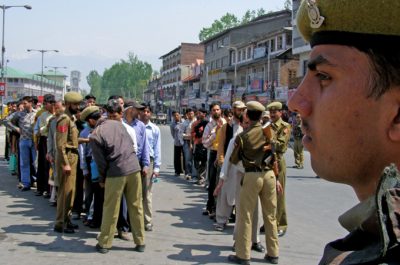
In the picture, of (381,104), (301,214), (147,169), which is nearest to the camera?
(381,104)

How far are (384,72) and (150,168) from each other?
6675 mm

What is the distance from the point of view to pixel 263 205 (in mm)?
5652

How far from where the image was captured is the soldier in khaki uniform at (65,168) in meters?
6.71

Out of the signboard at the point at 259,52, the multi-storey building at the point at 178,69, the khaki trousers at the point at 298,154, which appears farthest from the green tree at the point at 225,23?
the khaki trousers at the point at 298,154

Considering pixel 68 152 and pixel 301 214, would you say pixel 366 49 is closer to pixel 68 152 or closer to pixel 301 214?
pixel 68 152

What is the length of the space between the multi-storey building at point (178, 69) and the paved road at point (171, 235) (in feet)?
213

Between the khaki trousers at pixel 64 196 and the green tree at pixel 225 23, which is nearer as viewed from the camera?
the khaki trousers at pixel 64 196

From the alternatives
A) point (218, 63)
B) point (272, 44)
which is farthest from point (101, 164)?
point (218, 63)

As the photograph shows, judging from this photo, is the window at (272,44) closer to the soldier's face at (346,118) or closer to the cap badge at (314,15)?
the cap badge at (314,15)

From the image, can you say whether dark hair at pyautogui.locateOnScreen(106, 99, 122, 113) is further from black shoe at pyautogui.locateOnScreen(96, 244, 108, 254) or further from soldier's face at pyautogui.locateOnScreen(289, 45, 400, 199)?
soldier's face at pyautogui.locateOnScreen(289, 45, 400, 199)

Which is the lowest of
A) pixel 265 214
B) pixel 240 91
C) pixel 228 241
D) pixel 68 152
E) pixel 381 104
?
pixel 228 241

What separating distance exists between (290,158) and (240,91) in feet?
94.9

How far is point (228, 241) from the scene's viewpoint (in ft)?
20.8

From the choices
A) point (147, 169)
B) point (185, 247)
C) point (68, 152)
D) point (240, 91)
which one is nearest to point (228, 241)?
point (185, 247)
